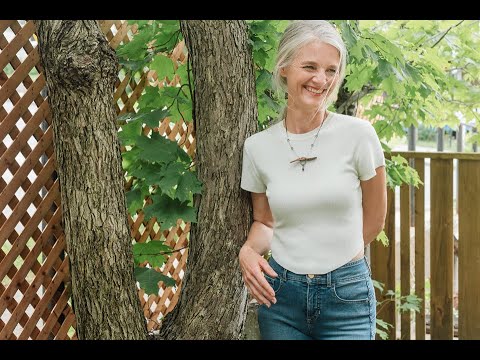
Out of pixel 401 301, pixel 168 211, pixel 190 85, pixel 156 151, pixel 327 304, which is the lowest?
pixel 401 301

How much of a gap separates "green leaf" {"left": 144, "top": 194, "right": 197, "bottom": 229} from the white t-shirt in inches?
19.2

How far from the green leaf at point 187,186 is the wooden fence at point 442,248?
227 centimetres

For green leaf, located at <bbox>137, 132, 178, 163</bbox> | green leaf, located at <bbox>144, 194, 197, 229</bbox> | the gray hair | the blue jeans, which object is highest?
the gray hair

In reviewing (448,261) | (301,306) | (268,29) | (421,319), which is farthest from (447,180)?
(301,306)

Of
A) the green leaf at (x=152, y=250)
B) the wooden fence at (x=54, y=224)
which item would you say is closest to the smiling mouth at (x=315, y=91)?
the wooden fence at (x=54, y=224)

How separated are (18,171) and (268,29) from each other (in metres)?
1.00

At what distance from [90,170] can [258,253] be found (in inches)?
21.5

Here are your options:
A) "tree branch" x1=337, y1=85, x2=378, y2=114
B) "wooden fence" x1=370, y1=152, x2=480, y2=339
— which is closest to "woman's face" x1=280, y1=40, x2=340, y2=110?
"tree branch" x1=337, y1=85, x2=378, y2=114

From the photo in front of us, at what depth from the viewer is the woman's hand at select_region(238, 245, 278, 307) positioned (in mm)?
1697

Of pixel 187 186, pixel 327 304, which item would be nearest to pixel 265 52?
pixel 187 186

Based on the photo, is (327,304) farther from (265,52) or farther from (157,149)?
(265,52)

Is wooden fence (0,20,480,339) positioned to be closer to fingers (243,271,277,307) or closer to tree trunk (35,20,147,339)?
tree trunk (35,20,147,339)

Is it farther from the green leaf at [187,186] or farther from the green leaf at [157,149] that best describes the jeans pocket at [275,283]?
the green leaf at [157,149]

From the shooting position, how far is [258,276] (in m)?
1.72
